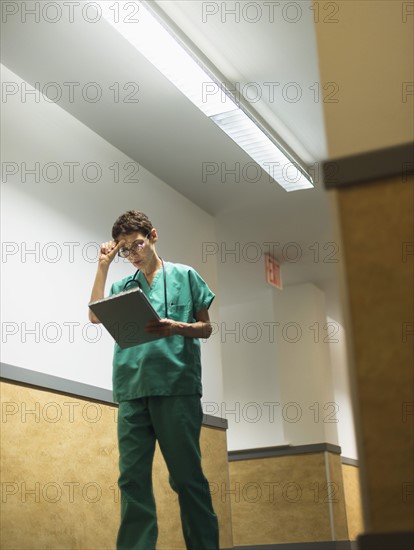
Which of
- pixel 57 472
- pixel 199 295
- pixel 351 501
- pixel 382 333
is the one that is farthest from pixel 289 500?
pixel 382 333

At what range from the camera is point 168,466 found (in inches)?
110

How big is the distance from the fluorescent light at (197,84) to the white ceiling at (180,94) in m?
0.12

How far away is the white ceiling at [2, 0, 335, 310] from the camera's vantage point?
3984 millimetres

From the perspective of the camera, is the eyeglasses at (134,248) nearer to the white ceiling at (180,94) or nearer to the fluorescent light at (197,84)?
the fluorescent light at (197,84)

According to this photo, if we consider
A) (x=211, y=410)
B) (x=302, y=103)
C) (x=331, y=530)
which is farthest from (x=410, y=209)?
(x=331, y=530)

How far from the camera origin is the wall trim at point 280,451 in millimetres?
7375

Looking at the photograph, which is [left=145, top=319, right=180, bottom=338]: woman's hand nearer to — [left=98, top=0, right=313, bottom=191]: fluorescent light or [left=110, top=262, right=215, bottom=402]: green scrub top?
[left=110, top=262, right=215, bottom=402]: green scrub top

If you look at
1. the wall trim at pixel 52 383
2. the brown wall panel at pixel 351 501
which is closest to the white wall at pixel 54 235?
the wall trim at pixel 52 383

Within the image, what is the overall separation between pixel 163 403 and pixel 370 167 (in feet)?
4.81

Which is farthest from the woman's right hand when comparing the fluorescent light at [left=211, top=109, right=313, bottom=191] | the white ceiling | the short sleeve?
the fluorescent light at [left=211, top=109, right=313, bottom=191]

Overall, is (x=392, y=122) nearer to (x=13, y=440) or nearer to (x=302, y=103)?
(x=13, y=440)

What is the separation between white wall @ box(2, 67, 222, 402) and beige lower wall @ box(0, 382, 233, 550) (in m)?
0.21

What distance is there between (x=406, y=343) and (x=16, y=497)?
2.60m

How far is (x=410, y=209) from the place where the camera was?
5.38ft
